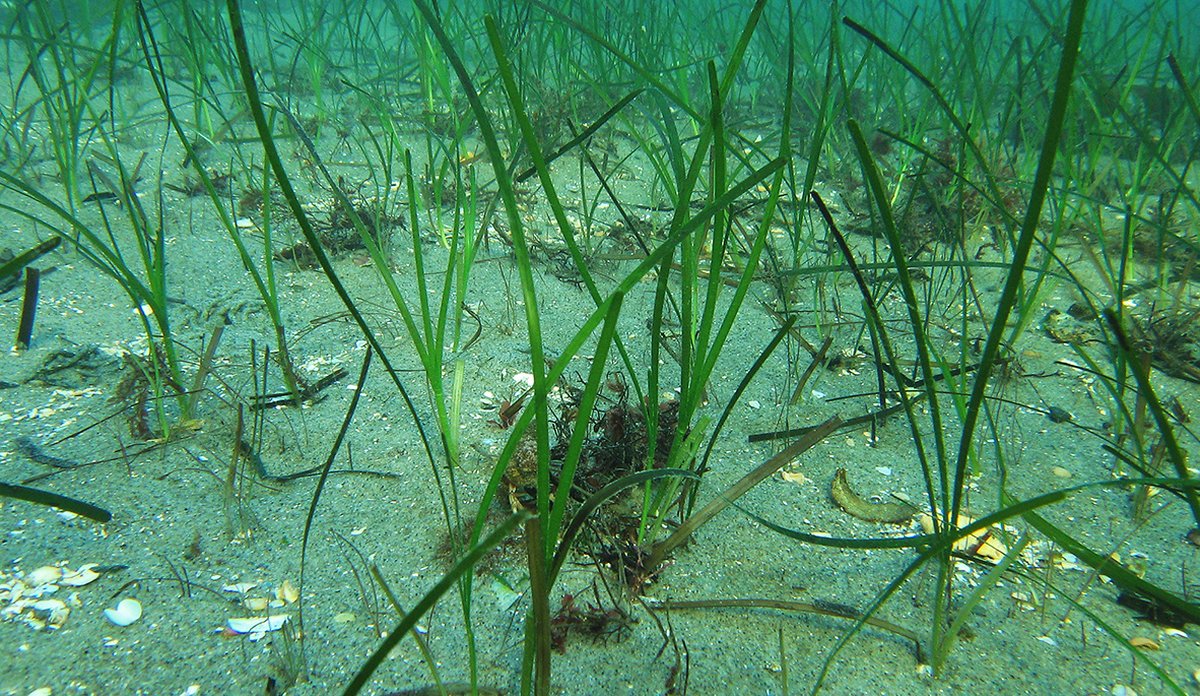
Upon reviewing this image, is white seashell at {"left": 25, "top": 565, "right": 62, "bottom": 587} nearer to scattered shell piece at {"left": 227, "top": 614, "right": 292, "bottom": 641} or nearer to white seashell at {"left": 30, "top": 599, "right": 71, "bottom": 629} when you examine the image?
white seashell at {"left": 30, "top": 599, "right": 71, "bottom": 629}

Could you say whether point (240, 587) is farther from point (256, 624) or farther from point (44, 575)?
point (44, 575)

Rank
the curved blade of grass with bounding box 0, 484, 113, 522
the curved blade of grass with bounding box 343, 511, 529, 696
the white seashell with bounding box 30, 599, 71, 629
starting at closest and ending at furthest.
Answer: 1. the curved blade of grass with bounding box 343, 511, 529, 696
2. the curved blade of grass with bounding box 0, 484, 113, 522
3. the white seashell with bounding box 30, 599, 71, 629

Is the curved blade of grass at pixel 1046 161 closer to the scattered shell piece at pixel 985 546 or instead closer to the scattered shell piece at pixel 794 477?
the scattered shell piece at pixel 985 546

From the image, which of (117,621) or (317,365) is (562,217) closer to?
(117,621)

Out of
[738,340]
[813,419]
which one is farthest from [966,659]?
[738,340]

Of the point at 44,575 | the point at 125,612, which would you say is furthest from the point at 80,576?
the point at 125,612

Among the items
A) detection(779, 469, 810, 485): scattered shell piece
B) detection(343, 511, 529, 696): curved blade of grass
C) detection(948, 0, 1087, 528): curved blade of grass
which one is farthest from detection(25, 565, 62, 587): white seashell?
detection(948, 0, 1087, 528): curved blade of grass

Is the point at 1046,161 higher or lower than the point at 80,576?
higher
